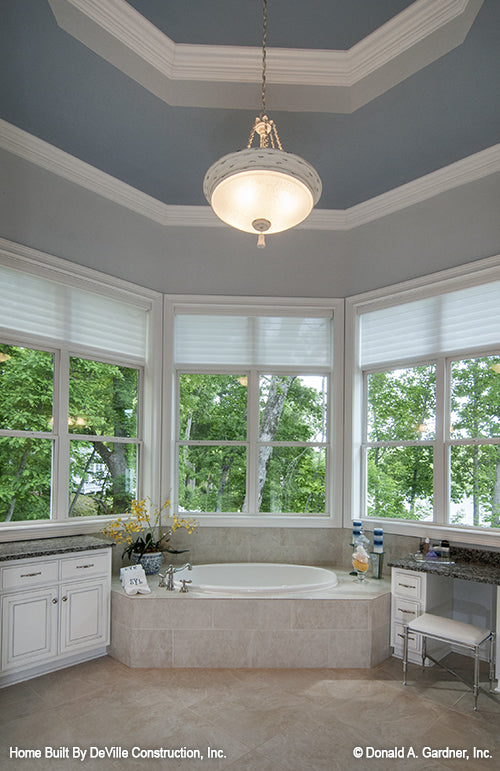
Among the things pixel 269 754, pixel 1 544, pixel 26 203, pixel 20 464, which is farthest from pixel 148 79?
pixel 269 754

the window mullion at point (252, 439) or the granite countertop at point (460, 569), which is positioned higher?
the window mullion at point (252, 439)

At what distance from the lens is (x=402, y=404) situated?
420 cm

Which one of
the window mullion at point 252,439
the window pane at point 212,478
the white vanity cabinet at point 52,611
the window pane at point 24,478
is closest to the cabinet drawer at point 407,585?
the window mullion at point 252,439

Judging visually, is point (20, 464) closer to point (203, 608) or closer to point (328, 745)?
point (203, 608)

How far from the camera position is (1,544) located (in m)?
3.33

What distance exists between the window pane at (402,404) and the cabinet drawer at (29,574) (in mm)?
2626

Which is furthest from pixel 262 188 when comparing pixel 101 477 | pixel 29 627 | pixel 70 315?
pixel 29 627

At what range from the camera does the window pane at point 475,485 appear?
3633 mm

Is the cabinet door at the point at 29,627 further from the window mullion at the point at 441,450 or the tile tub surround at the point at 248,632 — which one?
the window mullion at the point at 441,450

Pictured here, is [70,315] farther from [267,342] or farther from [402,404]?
[402,404]

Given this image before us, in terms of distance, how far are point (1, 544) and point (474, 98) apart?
4008 millimetres

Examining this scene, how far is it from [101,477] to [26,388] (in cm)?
92

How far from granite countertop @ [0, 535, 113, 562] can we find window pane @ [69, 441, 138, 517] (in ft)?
1.02

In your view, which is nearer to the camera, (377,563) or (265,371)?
(377,563)
